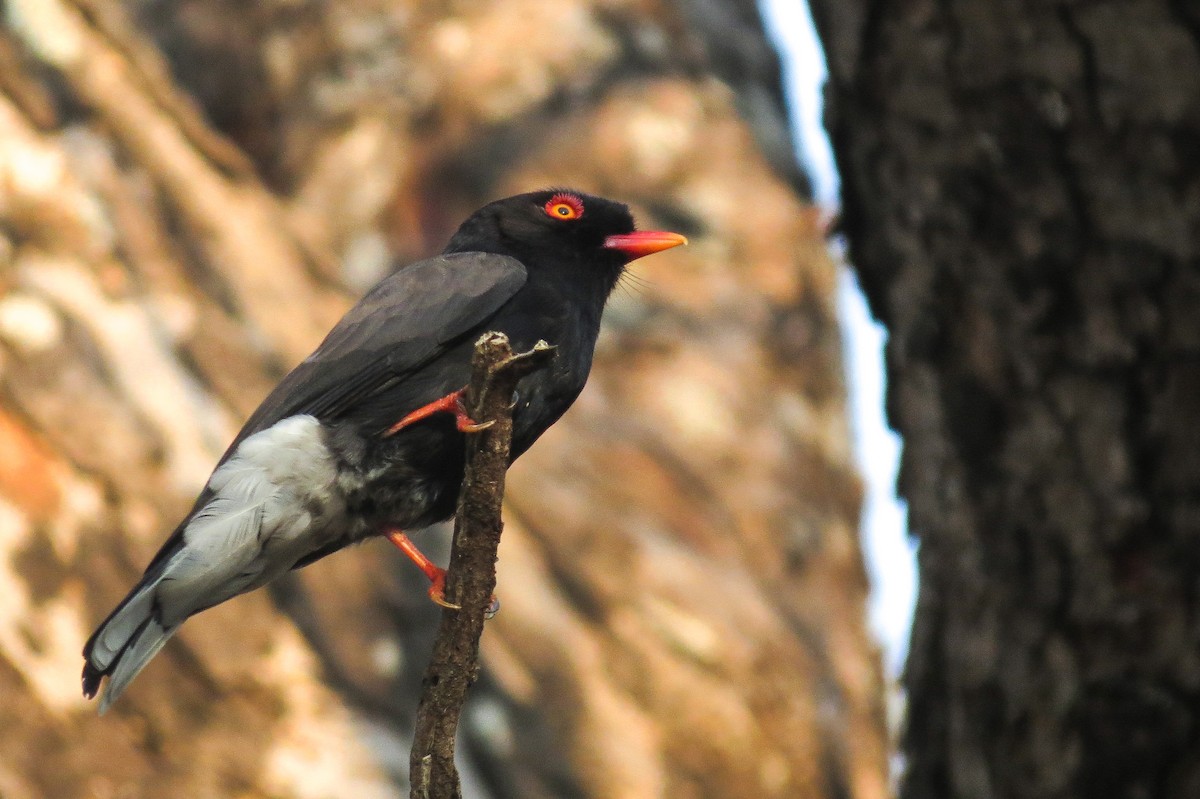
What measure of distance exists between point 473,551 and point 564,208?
2173mm

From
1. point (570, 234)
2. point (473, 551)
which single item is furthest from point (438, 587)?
point (570, 234)

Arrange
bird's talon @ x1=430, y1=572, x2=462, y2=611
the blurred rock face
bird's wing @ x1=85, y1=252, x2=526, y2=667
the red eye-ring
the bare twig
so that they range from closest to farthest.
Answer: the bare twig, bird's talon @ x1=430, y1=572, x2=462, y2=611, bird's wing @ x1=85, y1=252, x2=526, y2=667, the red eye-ring, the blurred rock face

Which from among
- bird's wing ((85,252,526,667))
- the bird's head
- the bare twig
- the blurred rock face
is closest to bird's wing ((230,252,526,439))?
bird's wing ((85,252,526,667))

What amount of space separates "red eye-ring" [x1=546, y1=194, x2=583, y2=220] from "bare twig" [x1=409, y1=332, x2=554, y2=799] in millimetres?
1995

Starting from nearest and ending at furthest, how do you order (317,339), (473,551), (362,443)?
1. (473,551)
2. (362,443)
3. (317,339)

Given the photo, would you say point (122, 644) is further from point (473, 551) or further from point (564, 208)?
point (564, 208)

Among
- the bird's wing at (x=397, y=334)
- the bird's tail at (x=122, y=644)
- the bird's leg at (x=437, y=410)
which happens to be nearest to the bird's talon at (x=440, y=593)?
the bird's leg at (x=437, y=410)

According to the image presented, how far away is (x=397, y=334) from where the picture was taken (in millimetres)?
4363

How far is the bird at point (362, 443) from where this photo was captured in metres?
4.00

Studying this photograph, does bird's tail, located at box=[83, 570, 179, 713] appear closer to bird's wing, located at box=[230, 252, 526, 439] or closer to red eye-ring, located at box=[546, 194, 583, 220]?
bird's wing, located at box=[230, 252, 526, 439]

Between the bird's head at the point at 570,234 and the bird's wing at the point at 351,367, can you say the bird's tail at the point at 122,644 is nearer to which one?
the bird's wing at the point at 351,367

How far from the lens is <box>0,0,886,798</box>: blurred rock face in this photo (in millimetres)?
5770

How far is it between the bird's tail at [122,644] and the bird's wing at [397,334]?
62 cm

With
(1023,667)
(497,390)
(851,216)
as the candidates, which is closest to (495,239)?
(851,216)
